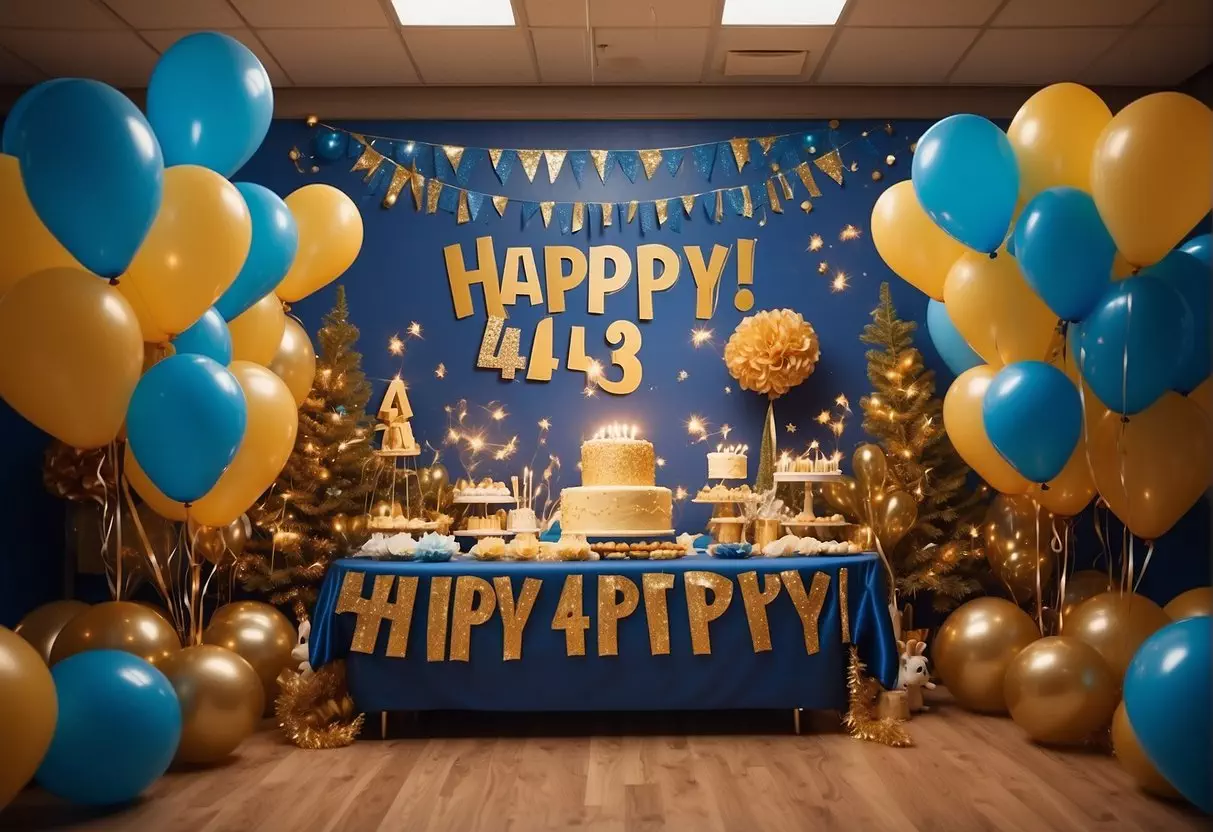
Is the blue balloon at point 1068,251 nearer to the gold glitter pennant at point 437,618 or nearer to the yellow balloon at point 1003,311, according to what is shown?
the yellow balloon at point 1003,311

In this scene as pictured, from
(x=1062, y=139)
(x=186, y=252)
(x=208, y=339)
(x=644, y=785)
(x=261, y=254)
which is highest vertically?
(x=1062, y=139)

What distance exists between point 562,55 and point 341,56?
1.06m

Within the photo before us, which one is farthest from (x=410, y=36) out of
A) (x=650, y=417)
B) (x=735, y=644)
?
(x=735, y=644)

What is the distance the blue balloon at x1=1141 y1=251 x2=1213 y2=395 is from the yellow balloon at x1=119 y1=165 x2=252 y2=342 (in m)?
2.99

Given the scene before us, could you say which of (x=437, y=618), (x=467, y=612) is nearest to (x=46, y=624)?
(x=437, y=618)

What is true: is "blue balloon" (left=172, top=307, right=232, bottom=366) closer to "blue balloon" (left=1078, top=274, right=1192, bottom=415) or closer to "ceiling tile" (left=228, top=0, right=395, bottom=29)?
"ceiling tile" (left=228, top=0, right=395, bottom=29)

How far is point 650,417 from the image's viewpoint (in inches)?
227

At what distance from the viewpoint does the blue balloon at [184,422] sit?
3.30 metres

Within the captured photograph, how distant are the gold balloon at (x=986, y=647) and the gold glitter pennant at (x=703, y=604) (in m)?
1.05

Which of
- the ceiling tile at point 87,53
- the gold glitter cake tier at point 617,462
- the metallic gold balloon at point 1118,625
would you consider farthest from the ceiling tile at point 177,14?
the metallic gold balloon at point 1118,625

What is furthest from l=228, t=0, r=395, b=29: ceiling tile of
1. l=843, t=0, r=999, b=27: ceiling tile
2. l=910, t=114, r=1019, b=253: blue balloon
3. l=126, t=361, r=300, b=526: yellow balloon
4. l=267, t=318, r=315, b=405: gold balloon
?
l=910, t=114, r=1019, b=253: blue balloon

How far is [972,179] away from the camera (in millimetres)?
3879

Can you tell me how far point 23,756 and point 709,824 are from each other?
182 centimetres

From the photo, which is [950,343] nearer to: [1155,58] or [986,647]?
[986,647]
